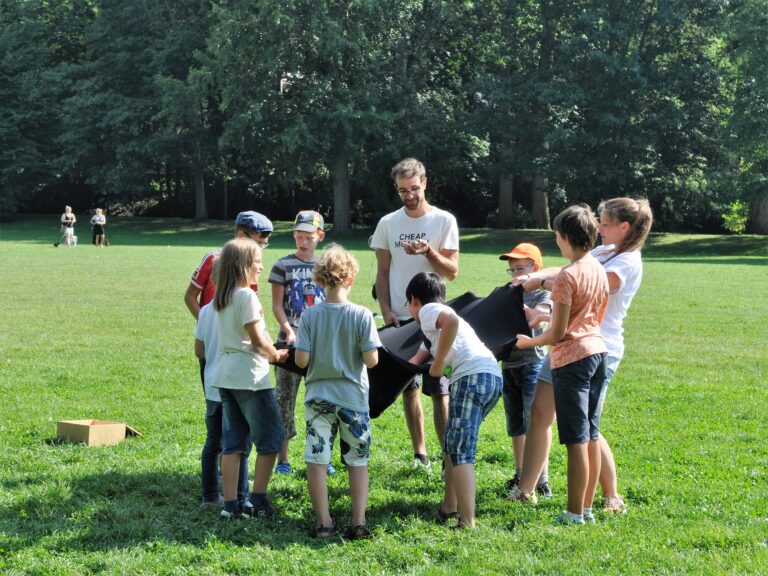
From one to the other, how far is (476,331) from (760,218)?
152 feet

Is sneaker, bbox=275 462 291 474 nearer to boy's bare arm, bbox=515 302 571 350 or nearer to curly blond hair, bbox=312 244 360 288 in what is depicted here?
curly blond hair, bbox=312 244 360 288

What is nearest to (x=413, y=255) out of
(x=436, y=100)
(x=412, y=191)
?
(x=412, y=191)

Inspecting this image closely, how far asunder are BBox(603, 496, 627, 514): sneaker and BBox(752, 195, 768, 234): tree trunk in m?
45.4

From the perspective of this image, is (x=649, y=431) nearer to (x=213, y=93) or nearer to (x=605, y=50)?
(x=605, y=50)

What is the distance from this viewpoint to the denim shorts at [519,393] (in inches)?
235

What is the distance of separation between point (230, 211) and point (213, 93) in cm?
1229

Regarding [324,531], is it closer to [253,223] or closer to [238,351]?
[238,351]

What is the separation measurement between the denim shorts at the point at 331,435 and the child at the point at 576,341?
108cm

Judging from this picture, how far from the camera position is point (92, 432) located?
7016 millimetres

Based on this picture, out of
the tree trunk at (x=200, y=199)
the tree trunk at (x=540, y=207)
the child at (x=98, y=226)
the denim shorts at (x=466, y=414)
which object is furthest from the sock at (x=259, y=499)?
the tree trunk at (x=200, y=199)

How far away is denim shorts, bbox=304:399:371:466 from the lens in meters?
5.15

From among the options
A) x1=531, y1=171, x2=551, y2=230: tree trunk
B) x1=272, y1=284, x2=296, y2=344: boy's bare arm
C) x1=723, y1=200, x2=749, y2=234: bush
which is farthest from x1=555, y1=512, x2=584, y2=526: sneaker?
x1=723, y1=200, x2=749, y2=234: bush

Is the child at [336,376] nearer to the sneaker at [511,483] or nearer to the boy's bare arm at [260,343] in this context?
the boy's bare arm at [260,343]

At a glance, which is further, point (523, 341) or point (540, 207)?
point (540, 207)
